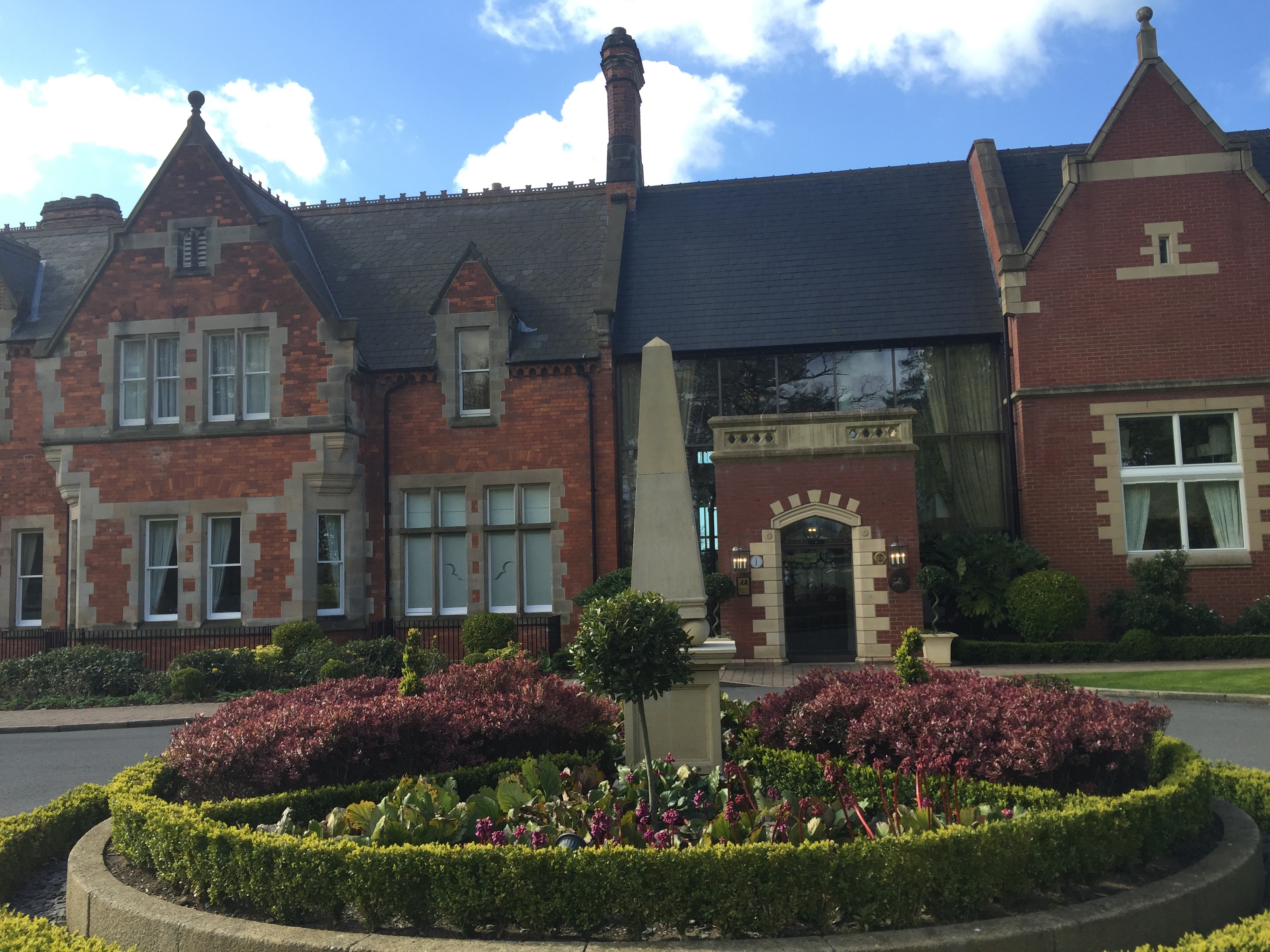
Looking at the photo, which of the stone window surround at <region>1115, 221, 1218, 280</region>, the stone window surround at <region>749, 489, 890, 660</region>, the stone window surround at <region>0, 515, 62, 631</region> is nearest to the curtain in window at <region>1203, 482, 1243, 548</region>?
the stone window surround at <region>1115, 221, 1218, 280</region>

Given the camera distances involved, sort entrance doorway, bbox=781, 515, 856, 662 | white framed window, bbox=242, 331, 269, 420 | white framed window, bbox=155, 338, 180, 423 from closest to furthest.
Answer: entrance doorway, bbox=781, 515, 856, 662 < white framed window, bbox=242, 331, 269, 420 < white framed window, bbox=155, 338, 180, 423

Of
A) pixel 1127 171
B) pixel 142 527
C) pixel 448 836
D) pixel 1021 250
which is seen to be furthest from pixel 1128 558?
pixel 142 527

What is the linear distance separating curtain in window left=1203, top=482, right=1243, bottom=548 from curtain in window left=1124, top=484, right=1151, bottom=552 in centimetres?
115

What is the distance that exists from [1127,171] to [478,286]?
1443 cm

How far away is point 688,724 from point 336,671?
34.6ft

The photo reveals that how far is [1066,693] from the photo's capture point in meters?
8.12

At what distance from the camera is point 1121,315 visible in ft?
68.1

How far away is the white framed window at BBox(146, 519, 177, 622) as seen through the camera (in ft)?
70.2

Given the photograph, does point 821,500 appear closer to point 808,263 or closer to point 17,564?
point 808,263

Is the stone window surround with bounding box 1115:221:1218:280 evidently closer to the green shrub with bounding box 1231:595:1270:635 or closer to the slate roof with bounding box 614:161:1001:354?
the slate roof with bounding box 614:161:1001:354

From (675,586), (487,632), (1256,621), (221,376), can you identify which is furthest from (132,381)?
(1256,621)

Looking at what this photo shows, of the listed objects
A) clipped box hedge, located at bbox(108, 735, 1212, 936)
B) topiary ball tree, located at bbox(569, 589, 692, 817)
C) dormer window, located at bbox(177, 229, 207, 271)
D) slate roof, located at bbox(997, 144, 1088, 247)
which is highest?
slate roof, located at bbox(997, 144, 1088, 247)

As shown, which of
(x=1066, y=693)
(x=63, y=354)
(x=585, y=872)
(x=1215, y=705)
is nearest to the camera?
(x=585, y=872)

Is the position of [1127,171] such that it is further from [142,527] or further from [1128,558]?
[142,527]
